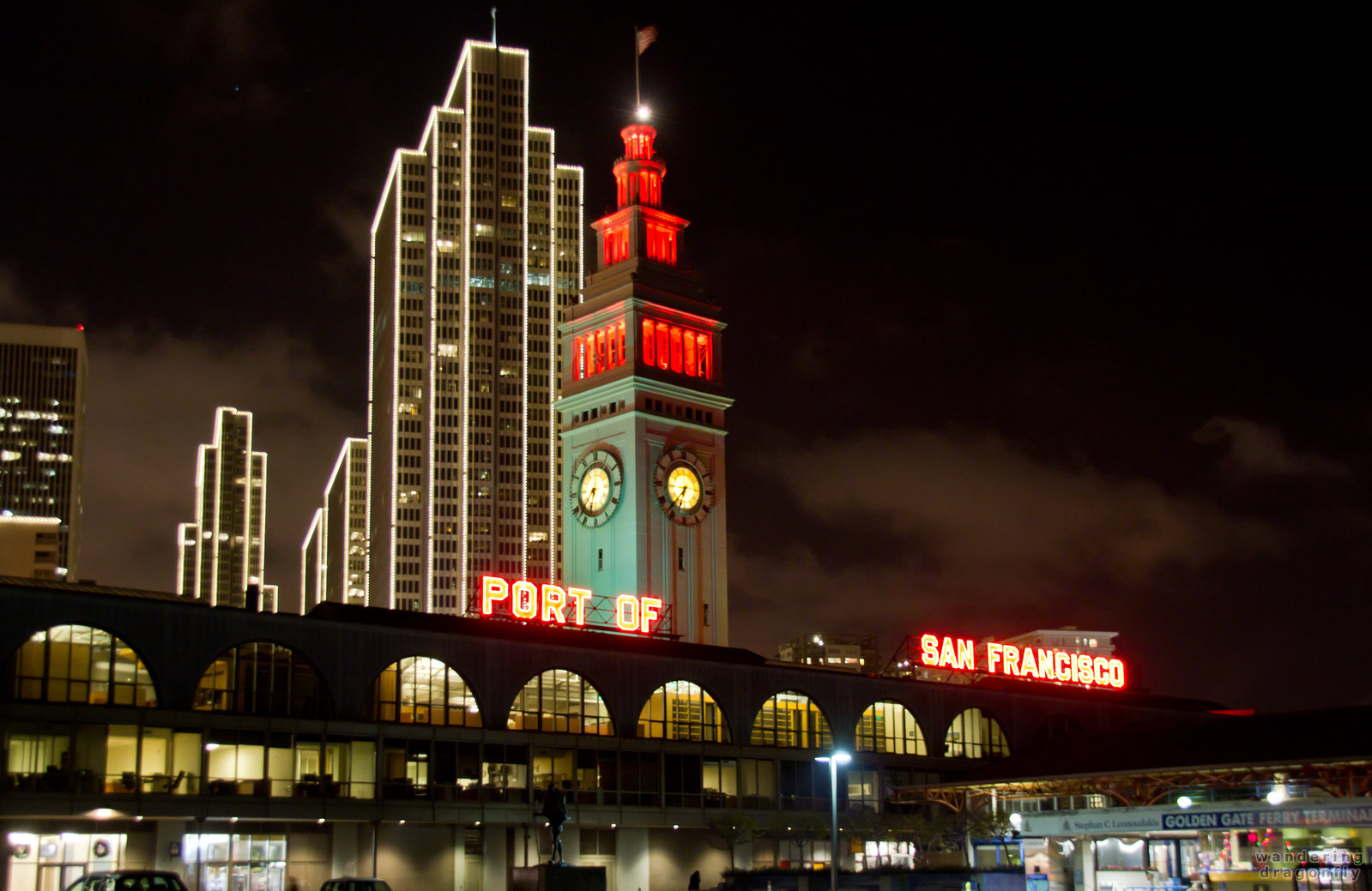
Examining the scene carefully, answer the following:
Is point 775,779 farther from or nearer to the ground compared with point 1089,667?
nearer to the ground

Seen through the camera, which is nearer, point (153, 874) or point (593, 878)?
point (153, 874)

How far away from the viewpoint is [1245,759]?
74.2 meters

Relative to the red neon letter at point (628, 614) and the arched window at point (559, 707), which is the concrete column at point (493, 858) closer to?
the arched window at point (559, 707)

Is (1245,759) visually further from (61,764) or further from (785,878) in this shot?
(61,764)

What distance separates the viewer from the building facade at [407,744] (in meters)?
70.6

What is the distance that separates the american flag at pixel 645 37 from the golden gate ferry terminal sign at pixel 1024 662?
207 feet

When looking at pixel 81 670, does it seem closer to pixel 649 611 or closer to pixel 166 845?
pixel 166 845

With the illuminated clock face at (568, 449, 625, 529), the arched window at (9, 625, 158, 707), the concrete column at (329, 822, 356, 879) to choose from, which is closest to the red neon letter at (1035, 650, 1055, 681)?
the illuminated clock face at (568, 449, 625, 529)

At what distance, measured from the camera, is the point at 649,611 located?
347ft

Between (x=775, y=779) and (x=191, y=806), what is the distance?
35.9 metres

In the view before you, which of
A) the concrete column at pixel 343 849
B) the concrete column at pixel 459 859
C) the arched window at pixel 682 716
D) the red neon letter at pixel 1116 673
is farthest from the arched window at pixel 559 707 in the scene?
the red neon letter at pixel 1116 673

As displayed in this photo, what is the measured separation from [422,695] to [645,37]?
80.4 m

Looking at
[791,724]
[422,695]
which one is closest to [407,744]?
[422,695]

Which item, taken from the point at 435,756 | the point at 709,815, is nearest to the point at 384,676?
the point at 435,756
